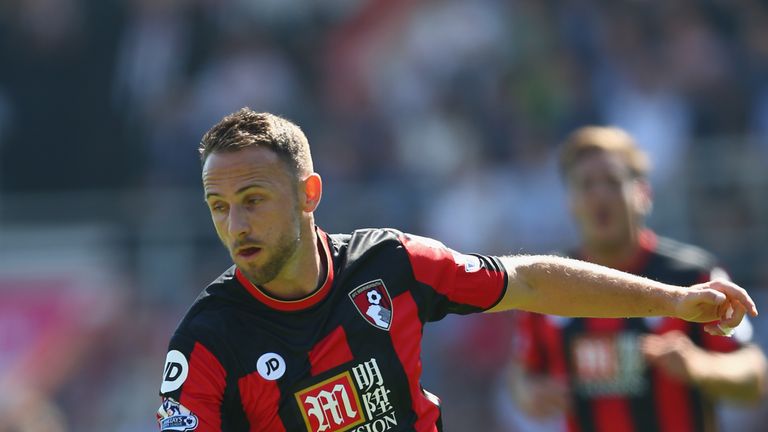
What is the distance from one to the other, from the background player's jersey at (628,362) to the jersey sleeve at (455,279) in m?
2.05

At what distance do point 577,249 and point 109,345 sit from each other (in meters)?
5.96

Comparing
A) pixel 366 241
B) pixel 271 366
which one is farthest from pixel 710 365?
pixel 271 366

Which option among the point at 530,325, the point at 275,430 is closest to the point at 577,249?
the point at 530,325

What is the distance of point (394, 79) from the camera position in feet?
43.4

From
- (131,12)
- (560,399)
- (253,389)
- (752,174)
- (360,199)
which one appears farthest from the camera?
(131,12)

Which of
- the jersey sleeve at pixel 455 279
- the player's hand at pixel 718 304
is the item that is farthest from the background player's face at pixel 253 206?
the player's hand at pixel 718 304

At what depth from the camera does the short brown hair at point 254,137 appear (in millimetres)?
4586

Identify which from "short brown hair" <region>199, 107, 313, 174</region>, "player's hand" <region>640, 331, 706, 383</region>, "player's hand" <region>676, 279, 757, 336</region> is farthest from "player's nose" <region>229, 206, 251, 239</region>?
"player's hand" <region>640, 331, 706, 383</region>

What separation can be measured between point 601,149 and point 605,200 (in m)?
0.31

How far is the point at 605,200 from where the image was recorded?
22.5ft

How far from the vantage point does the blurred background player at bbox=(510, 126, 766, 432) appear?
21.5 feet

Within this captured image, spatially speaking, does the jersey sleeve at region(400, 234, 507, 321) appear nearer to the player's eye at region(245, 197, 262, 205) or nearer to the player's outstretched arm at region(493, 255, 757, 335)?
the player's outstretched arm at region(493, 255, 757, 335)

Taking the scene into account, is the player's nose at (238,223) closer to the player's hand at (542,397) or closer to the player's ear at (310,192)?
the player's ear at (310,192)

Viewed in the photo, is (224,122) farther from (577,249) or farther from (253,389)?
(577,249)
